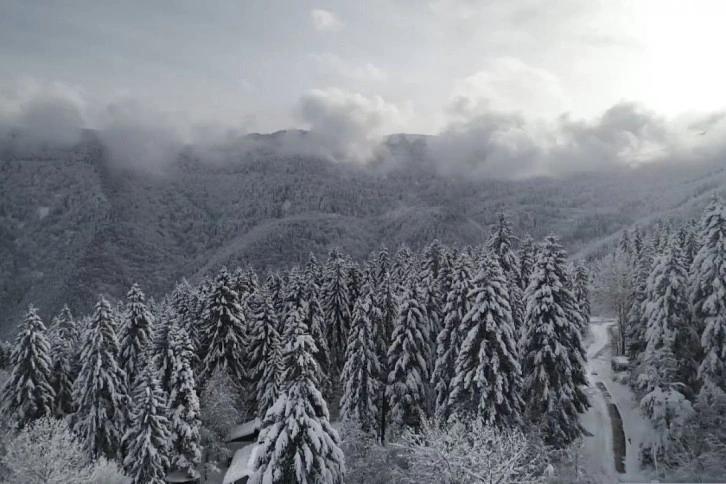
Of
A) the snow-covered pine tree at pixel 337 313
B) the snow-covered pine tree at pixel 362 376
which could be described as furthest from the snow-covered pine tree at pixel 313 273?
the snow-covered pine tree at pixel 362 376

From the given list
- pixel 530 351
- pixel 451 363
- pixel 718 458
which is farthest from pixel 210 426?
pixel 718 458

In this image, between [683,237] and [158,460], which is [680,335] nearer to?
[683,237]

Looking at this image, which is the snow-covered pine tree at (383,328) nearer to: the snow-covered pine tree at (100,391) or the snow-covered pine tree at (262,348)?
the snow-covered pine tree at (262,348)

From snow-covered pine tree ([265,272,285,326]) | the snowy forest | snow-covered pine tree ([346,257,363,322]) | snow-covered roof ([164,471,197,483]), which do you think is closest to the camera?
the snowy forest

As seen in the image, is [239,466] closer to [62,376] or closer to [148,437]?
[148,437]

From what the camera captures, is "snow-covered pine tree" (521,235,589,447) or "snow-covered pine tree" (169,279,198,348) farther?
"snow-covered pine tree" (169,279,198,348)

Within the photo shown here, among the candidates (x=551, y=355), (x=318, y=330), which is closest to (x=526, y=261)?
(x=551, y=355)

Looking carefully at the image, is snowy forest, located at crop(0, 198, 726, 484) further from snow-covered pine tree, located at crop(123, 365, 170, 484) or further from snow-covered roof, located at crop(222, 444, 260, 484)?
snow-covered roof, located at crop(222, 444, 260, 484)

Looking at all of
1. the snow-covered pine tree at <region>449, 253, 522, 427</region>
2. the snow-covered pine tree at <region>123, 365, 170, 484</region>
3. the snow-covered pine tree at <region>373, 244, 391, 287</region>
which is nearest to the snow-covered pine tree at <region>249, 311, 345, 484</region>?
the snow-covered pine tree at <region>449, 253, 522, 427</region>
